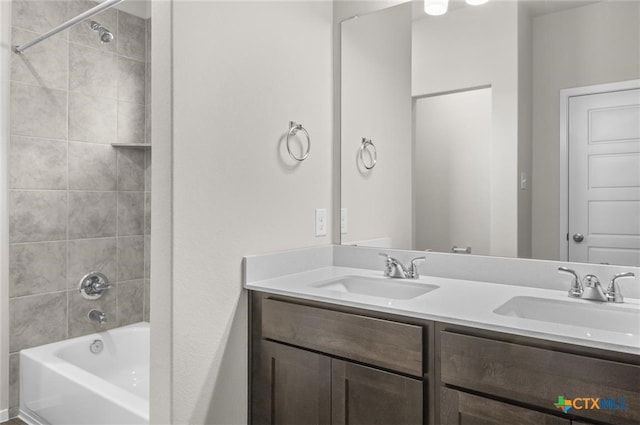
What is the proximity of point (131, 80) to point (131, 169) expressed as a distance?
594mm

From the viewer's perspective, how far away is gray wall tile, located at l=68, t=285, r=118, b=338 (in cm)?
263

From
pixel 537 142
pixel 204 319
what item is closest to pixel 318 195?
pixel 204 319

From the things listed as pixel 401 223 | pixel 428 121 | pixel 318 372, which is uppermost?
pixel 428 121

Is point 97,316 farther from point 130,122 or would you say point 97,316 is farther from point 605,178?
point 605,178

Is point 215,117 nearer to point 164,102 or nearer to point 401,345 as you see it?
point 164,102

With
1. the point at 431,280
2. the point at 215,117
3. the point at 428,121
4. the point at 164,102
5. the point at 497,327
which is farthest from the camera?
the point at 428,121

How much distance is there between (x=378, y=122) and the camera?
2109 mm

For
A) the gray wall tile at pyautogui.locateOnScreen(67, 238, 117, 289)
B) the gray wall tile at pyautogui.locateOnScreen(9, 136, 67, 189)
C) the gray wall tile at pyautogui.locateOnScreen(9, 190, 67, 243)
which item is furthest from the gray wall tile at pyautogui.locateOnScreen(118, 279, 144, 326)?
the gray wall tile at pyautogui.locateOnScreen(9, 136, 67, 189)

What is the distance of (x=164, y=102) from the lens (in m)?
1.47

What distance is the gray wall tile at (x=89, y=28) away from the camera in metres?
2.62

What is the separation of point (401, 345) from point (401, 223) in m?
0.79

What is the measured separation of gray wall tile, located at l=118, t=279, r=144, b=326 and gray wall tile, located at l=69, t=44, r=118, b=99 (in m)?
1.24

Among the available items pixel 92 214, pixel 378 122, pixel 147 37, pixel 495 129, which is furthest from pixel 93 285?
pixel 495 129

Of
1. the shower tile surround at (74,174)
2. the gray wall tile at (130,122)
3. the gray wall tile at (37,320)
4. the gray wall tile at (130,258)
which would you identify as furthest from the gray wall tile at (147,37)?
the gray wall tile at (37,320)
